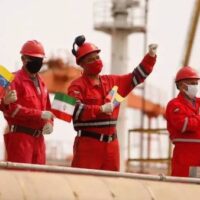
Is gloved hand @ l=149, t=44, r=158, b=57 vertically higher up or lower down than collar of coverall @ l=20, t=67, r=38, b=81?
higher up

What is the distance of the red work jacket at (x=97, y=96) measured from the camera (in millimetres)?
10859

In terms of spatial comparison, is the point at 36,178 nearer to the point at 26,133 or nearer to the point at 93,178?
the point at 93,178

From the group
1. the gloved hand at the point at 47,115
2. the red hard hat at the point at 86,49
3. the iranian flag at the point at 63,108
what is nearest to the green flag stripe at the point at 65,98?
the iranian flag at the point at 63,108

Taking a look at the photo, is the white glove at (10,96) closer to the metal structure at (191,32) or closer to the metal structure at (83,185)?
the metal structure at (83,185)

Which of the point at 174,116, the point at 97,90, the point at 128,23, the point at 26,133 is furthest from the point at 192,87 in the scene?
the point at 128,23

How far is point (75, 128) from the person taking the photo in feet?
36.8

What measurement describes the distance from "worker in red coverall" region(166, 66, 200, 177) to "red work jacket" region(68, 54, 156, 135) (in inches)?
21.0

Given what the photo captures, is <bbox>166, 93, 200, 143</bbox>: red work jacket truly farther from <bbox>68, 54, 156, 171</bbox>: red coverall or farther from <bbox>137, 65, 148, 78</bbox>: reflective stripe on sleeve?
<bbox>68, 54, 156, 171</bbox>: red coverall

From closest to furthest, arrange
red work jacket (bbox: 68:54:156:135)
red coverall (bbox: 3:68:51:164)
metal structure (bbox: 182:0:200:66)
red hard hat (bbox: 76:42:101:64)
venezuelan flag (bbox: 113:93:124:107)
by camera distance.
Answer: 1. red coverall (bbox: 3:68:51:164)
2. red work jacket (bbox: 68:54:156:135)
3. venezuelan flag (bbox: 113:93:124:107)
4. red hard hat (bbox: 76:42:101:64)
5. metal structure (bbox: 182:0:200:66)

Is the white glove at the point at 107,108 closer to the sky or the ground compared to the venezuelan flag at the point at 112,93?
closer to the ground

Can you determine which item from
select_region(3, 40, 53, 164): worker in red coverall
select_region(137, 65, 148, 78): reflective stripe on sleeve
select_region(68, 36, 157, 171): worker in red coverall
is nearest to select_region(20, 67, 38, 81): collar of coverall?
select_region(3, 40, 53, 164): worker in red coverall

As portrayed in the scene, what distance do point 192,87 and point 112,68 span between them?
25743 millimetres

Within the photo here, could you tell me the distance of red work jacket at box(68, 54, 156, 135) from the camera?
10.9 metres

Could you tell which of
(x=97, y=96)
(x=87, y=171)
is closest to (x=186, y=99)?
(x=97, y=96)
